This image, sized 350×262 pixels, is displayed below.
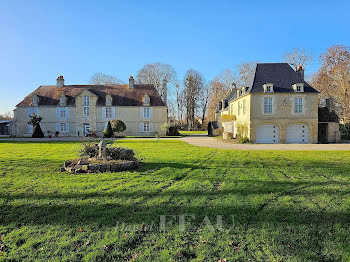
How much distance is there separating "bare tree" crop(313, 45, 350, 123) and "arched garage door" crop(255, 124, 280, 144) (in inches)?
475

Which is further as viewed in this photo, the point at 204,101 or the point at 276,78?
the point at 204,101

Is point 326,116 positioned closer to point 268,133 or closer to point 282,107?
point 282,107

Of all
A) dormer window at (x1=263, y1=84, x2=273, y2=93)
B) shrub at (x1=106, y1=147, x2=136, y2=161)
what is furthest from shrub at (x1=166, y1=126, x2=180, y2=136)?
shrub at (x1=106, y1=147, x2=136, y2=161)

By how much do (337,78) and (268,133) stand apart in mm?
14630

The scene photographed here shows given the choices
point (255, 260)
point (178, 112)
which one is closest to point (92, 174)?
point (255, 260)

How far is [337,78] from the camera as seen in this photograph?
26391 millimetres

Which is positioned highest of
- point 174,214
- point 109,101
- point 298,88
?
point 109,101

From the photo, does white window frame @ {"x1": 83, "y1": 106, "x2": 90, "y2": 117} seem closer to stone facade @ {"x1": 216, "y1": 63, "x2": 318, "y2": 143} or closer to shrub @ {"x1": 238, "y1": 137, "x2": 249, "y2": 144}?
shrub @ {"x1": 238, "y1": 137, "x2": 249, "y2": 144}

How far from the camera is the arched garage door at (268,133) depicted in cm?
1938

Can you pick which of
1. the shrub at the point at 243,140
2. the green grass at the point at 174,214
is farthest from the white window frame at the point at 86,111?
the green grass at the point at 174,214

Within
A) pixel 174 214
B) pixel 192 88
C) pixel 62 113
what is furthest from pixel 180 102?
pixel 174 214

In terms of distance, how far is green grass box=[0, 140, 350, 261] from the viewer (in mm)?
2744

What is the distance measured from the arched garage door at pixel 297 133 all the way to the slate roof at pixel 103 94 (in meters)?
16.7

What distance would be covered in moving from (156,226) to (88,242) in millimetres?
972
